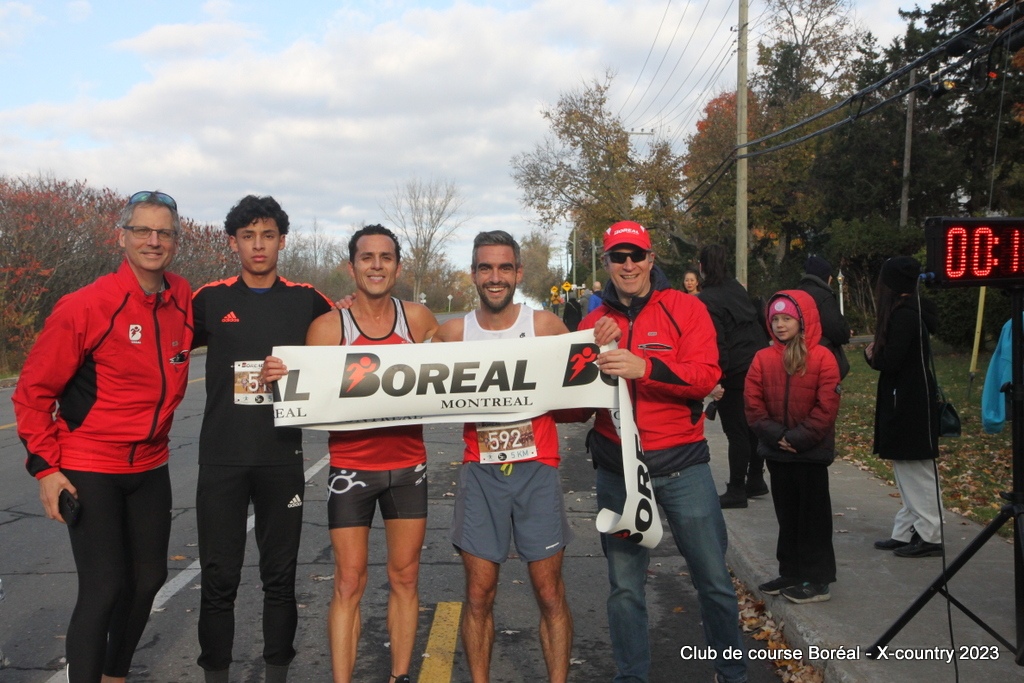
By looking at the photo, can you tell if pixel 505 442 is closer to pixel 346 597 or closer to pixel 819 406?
pixel 346 597

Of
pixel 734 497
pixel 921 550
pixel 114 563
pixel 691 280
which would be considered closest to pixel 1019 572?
pixel 921 550

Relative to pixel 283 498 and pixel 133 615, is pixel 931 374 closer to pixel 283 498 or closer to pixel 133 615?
pixel 283 498

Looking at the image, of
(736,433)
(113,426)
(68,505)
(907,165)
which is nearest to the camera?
(68,505)

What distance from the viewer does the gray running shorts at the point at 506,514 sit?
4.00 m

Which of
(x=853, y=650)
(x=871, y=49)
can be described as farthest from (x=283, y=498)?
(x=871, y=49)

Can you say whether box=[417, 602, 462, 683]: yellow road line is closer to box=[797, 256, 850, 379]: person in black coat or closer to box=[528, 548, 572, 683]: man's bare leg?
box=[528, 548, 572, 683]: man's bare leg

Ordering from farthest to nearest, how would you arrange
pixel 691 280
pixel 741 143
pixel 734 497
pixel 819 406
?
pixel 741 143, pixel 691 280, pixel 734 497, pixel 819 406

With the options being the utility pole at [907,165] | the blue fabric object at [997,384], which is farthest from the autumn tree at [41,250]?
the utility pole at [907,165]

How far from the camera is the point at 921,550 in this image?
20.9ft

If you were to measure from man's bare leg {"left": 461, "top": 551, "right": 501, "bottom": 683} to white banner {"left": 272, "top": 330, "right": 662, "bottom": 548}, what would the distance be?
0.65m

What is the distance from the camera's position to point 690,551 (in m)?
4.17

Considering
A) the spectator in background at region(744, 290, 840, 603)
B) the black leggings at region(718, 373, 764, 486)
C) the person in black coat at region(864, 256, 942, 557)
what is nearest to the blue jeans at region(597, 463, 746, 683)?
the spectator in background at region(744, 290, 840, 603)

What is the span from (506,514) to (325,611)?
217cm

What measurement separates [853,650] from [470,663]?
2008 mm
